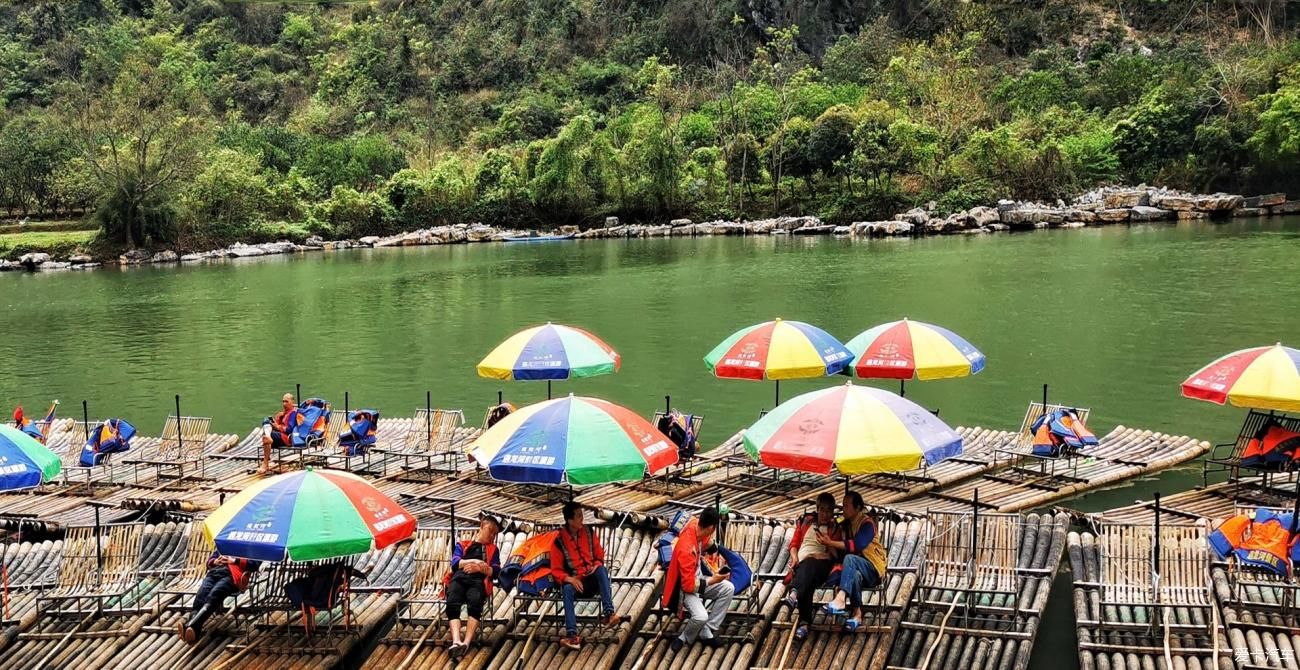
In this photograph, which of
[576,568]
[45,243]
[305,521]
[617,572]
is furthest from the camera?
[45,243]

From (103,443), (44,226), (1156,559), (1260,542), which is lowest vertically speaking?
(103,443)

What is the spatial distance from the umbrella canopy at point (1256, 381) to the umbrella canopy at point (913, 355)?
2510 mm

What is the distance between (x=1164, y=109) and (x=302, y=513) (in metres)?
60.0

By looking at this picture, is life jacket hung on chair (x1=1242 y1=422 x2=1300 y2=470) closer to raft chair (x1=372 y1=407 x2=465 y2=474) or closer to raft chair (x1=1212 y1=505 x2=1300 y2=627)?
raft chair (x1=1212 y1=505 x2=1300 y2=627)

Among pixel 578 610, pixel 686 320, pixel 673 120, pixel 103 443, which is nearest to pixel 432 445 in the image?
pixel 103 443

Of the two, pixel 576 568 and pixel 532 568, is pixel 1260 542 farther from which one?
pixel 532 568

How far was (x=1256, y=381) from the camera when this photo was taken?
1097 centimetres

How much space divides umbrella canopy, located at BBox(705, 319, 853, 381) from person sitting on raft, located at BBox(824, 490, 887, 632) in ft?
12.9

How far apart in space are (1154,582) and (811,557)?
2.87 metres

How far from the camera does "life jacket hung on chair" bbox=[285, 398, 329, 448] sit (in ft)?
51.6

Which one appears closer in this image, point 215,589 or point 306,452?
point 215,589

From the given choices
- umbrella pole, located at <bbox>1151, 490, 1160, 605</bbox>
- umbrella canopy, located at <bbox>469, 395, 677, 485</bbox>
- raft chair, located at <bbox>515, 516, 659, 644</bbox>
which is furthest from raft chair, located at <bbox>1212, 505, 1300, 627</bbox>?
raft chair, located at <bbox>515, 516, 659, 644</bbox>

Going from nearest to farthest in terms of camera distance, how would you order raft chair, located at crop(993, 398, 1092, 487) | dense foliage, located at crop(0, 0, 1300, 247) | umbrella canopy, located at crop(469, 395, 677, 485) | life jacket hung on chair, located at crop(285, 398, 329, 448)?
1. umbrella canopy, located at crop(469, 395, 677, 485)
2. raft chair, located at crop(993, 398, 1092, 487)
3. life jacket hung on chair, located at crop(285, 398, 329, 448)
4. dense foliage, located at crop(0, 0, 1300, 247)

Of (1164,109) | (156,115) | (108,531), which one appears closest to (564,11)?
(156,115)
